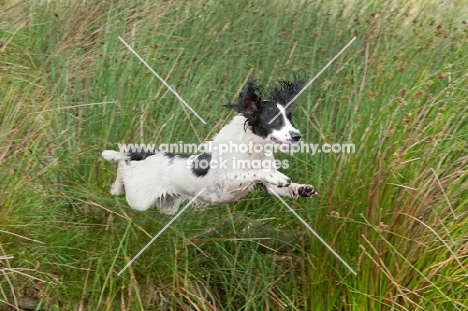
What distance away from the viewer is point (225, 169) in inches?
165

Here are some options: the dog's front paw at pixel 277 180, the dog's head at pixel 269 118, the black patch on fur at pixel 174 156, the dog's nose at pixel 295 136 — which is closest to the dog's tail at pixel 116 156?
the black patch on fur at pixel 174 156

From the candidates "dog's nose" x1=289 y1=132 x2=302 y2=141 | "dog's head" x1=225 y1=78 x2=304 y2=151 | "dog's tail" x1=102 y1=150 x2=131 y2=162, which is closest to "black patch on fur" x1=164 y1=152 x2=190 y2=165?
"dog's tail" x1=102 y1=150 x2=131 y2=162

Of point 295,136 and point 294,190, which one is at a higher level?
point 295,136

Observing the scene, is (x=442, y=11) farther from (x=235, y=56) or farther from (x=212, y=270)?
(x=212, y=270)

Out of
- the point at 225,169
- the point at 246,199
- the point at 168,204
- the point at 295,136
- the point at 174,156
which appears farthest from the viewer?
the point at 246,199

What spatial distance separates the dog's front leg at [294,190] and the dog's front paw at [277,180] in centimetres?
5

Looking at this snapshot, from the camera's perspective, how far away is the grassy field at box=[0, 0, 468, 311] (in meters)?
4.59

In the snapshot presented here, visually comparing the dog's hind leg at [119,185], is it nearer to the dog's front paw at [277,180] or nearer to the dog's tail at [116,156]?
the dog's tail at [116,156]

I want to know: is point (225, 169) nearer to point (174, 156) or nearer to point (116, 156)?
point (174, 156)

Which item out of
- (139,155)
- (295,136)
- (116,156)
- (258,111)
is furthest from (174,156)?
(295,136)

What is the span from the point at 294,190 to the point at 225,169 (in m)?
0.40

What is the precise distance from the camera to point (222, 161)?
13.9 ft

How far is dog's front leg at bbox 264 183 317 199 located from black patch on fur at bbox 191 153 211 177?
1.17 ft

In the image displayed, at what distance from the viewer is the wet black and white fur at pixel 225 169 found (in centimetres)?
403
